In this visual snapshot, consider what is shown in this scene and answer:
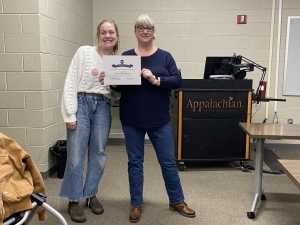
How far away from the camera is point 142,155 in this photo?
7.18ft

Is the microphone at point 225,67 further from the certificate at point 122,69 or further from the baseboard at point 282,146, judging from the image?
the certificate at point 122,69

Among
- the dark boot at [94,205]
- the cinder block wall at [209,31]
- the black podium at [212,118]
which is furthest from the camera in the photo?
the cinder block wall at [209,31]

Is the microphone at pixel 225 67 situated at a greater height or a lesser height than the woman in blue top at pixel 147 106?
greater

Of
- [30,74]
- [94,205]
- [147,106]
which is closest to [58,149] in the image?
[30,74]

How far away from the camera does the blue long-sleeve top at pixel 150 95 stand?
2062 mm

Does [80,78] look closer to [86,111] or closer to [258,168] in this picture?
[86,111]

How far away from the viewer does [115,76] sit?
6.58ft

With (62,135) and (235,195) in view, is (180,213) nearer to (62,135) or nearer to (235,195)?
(235,195)

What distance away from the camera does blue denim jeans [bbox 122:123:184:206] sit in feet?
7.02

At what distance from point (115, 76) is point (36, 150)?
137 centimetres

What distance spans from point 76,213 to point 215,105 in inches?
68.1

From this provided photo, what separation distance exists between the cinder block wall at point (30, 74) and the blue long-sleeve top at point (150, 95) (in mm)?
1102

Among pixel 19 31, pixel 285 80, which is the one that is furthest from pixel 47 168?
pixel 285 80

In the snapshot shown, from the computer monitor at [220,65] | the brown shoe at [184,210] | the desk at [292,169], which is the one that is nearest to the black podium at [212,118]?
the computer monitor at [220,65]
